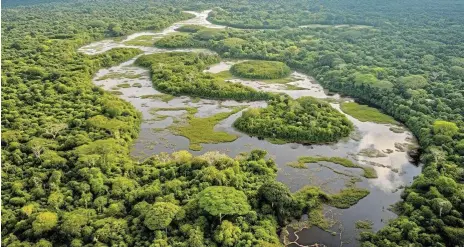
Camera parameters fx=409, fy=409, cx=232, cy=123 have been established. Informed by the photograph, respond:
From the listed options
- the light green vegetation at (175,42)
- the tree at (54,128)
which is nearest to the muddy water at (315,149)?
the tree at (54,128)

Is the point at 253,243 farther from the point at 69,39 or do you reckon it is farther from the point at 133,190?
the point at 69,39

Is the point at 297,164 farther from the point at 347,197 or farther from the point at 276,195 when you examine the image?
the point at 276,195

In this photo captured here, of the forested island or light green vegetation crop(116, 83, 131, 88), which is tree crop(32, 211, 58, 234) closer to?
the forested island

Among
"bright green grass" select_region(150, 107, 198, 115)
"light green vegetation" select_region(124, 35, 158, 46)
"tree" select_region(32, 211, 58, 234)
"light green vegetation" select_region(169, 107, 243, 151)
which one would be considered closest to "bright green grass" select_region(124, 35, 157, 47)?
"light green vegetation" select_region(124, 35, 158, 46)

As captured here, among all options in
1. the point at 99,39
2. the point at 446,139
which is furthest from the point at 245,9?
the point at 446,139

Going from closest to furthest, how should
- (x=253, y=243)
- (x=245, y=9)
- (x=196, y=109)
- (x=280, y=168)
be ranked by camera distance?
(x=253, y=243) < (x=280, y=168) < (x=196, y=109) < (x=245, y=9)

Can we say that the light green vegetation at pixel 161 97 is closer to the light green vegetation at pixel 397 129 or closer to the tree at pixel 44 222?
the light green vegetation at pixel 397 129
